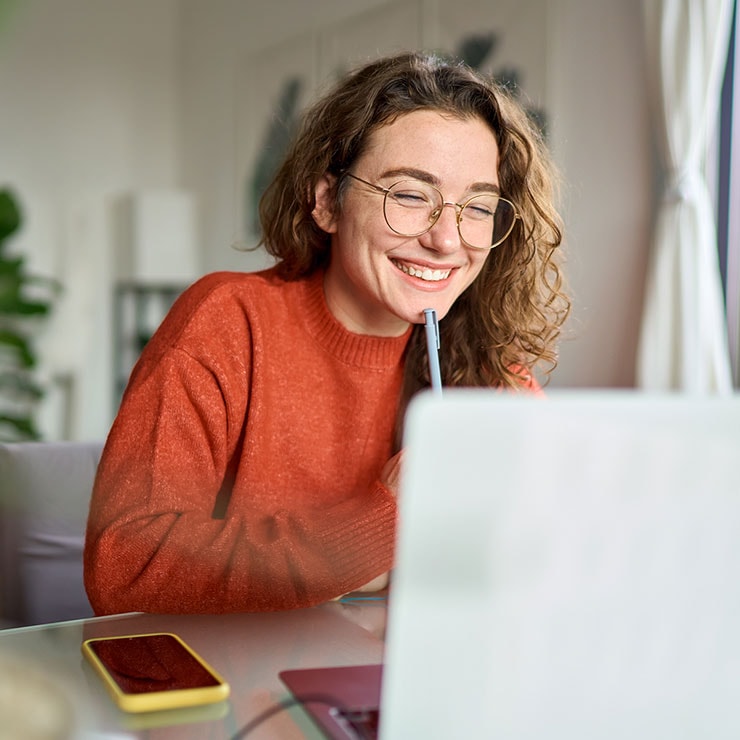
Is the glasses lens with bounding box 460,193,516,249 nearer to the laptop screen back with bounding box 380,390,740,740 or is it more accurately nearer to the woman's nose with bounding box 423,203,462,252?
the woman's nose with bounding box 423,203,462,252

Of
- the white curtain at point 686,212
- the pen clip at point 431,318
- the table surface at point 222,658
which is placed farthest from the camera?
the white curtain at point 686,212

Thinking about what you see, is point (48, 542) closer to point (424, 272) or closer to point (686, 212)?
point (424, 272)

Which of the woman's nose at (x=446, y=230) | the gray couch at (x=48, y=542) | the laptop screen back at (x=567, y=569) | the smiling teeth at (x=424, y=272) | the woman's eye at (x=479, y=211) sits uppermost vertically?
the woman's eye at (x=479, y=211)

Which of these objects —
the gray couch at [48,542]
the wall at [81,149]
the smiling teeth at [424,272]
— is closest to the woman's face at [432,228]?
the smiling teeth at [424,272]

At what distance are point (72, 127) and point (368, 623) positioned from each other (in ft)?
14.5

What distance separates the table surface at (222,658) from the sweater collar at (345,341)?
40 cm

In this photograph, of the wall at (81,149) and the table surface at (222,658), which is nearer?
the table surface at (222,658)

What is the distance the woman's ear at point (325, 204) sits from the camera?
1400 mm

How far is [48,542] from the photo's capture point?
1.44 m

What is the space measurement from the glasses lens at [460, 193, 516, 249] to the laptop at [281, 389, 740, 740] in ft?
2.81

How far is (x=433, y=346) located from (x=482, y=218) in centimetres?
21

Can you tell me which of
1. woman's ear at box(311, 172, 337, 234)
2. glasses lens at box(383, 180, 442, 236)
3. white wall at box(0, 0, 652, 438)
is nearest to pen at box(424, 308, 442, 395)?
glasses lens at box(383, 180, 442, 236)

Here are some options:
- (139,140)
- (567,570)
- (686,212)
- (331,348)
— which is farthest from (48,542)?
(139,140)

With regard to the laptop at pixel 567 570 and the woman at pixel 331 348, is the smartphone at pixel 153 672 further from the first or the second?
the laptop at pixel 567 570
